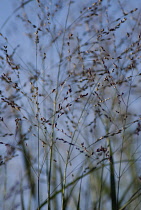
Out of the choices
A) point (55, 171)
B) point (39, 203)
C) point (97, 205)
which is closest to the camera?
point (39, 203)

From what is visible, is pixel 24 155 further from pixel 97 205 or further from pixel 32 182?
pixel 97 205

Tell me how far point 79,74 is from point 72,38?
16cm

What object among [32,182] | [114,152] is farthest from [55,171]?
[114,152]

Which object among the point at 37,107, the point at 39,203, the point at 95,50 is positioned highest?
the point at 95,50

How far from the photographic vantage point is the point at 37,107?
165 centimetres

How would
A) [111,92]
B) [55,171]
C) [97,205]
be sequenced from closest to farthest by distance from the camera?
[97,205] < [55,171] < [111,92]

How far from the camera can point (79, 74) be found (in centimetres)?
176

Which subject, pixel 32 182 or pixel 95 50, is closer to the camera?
pixel 32 182

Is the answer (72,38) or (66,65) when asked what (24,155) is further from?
(72,38)

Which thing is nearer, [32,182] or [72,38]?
[32,182]

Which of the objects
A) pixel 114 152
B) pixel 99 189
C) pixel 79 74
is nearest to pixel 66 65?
pixel 79 74

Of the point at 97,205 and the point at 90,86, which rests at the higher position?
the point at 90,86

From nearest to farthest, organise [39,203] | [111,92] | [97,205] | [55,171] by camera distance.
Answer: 1. [39,203]
2. [97,205]
3. [55,171]
4. [111,92]

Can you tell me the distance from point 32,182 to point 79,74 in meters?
0.48
